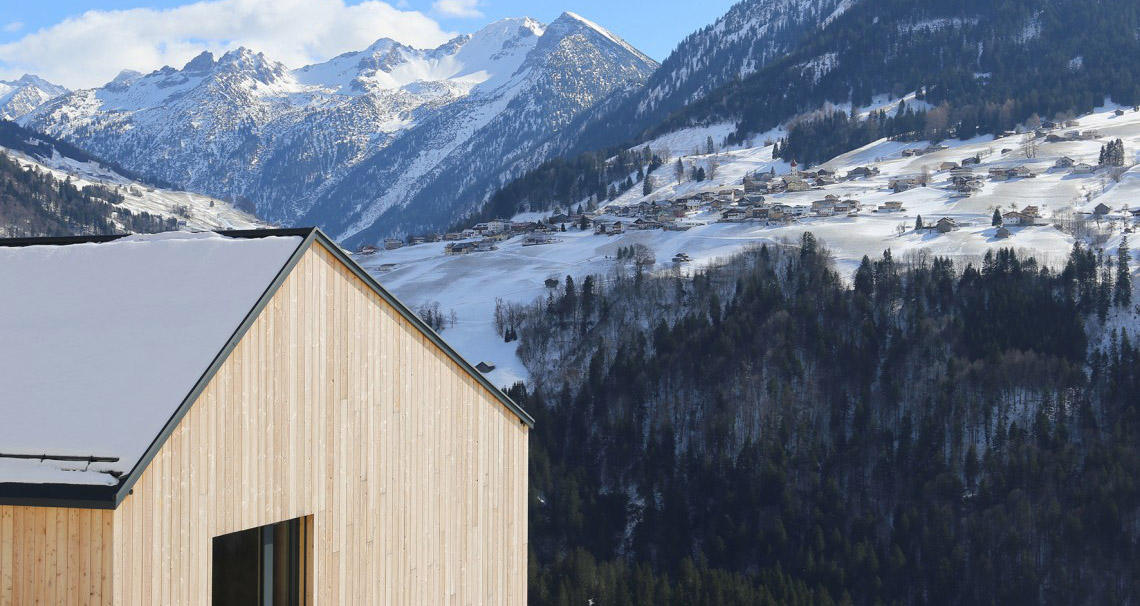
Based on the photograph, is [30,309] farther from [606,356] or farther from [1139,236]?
[1139,236]

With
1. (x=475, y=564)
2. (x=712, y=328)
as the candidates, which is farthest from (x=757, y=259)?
(x=475, y=564)

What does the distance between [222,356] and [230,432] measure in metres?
1.15

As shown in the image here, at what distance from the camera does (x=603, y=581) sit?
310ft

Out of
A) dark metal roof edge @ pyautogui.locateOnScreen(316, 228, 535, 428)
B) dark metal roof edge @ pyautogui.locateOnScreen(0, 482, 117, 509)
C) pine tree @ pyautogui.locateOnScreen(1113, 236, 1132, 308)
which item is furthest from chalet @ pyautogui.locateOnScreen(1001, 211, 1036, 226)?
dark metal roof edge @ pyautogui.locateOnScreen(0, 482, 117, 509)

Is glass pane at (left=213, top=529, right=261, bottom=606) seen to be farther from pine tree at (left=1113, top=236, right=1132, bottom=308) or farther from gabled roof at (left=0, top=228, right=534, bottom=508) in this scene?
pine tree at (left=1113, top=236, right=1132, bottom=308)

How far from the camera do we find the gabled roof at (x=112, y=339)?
48.5 feet

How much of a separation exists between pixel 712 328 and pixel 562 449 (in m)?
24.4

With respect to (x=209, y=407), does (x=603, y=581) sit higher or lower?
lower

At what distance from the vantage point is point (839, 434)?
406ft

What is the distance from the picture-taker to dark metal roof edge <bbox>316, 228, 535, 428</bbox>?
62.5 feet

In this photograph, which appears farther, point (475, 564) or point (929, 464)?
point (929, 464)

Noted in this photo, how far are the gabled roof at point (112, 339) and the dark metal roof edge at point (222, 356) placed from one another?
0.07 ft

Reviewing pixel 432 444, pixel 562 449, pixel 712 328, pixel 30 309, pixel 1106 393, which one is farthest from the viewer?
pixel 712 328

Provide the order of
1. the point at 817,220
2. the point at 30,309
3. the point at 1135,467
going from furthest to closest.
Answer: the point at 817,220 < the point at 1135,467 < the point at 30,309
